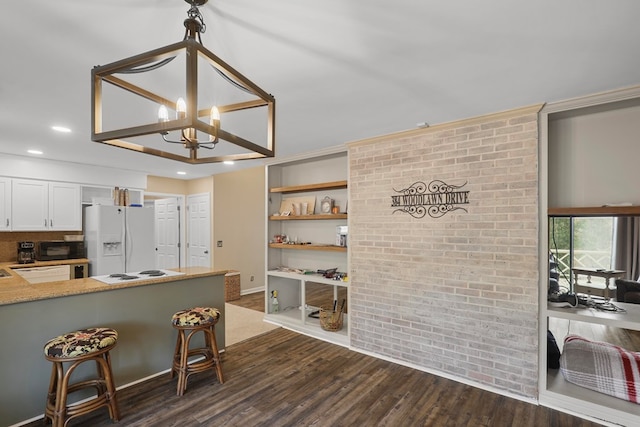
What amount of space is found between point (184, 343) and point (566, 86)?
3.60 metres

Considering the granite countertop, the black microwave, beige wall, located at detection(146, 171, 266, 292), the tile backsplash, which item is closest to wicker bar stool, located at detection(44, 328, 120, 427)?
the granite countertop

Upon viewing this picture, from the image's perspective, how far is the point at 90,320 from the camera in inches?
102

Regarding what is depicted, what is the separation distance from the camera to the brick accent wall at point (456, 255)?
2.61 meters

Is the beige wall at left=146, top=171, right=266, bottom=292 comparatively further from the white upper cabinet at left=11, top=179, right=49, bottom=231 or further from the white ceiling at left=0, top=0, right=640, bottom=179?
the white ceiling at left=0, top=0, right=640, bottom=179

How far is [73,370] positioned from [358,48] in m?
2.90

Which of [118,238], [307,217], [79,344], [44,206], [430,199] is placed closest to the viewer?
[79,344]

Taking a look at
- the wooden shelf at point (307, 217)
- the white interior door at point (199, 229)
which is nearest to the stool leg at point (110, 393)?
the wooden shelf at point (307, 217)

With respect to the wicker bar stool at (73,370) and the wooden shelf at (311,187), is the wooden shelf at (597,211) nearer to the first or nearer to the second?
the wooden shelf at (311,187)

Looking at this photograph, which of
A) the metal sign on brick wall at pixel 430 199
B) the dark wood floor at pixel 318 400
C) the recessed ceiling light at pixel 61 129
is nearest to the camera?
the dark wood floor at pixel 318 400

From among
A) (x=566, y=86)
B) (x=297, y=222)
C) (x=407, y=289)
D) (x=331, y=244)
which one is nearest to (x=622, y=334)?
(x=407, y=289)

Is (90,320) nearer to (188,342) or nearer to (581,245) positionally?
(188,342)

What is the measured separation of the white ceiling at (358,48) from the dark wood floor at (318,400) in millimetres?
2446

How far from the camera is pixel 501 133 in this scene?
271cm

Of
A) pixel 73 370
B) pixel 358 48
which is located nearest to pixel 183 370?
pixel 73 370
